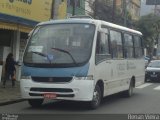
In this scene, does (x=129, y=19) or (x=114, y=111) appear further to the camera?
(x=129, y=19)

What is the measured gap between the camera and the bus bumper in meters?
13.0

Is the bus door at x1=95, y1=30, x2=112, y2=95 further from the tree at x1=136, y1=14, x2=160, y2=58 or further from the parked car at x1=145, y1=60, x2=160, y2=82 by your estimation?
the tree at x1=136, y1=14, x2=160, y2=58

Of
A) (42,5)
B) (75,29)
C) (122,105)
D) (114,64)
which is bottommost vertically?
(122,105)

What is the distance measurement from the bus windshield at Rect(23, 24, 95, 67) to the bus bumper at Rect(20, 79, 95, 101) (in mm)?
581

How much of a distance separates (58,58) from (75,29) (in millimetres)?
1175

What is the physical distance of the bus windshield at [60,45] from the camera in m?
13.3

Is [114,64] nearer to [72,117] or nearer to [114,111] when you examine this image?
[114,111]

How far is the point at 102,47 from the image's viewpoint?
14289 millimetres

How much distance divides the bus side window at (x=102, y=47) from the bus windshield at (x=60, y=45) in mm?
331

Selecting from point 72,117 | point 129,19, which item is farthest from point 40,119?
point 129,19

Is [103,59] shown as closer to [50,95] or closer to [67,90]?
[67,90]

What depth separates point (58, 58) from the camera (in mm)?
13359

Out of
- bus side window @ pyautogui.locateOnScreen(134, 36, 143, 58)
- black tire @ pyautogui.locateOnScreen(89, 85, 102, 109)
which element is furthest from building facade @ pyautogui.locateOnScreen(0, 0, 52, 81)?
black tire @ pyautogui.locateOnScreen(89, 85, 102, 109)

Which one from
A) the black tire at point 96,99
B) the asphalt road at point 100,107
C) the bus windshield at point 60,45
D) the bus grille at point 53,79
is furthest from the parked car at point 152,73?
the bus grille at point 53,79
